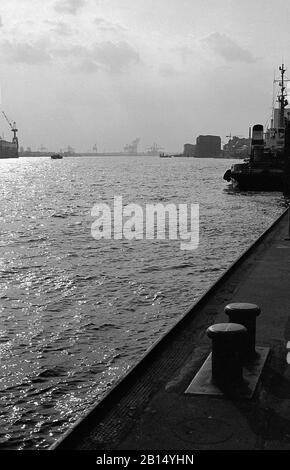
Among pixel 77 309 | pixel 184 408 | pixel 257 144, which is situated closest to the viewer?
pixel 184 408

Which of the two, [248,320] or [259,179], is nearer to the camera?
[248,320]

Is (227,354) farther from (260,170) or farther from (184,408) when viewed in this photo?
(260,170)

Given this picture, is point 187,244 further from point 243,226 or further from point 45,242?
point 243,226

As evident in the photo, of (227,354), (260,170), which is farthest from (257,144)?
(227,354)

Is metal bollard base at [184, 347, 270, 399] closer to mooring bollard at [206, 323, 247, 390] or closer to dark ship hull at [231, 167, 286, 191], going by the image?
mooring bollard at [206, 323, 247, 390]

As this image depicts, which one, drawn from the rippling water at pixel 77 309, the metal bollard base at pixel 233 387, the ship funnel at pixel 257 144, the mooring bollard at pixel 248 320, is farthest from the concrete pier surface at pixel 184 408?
the ship funnel at pixel 257 144

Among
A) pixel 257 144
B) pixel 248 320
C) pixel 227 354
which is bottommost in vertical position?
pixel 227 354

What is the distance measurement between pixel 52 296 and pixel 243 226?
17.7 metres

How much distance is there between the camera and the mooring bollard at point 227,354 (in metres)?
5.08

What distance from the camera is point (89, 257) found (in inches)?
715

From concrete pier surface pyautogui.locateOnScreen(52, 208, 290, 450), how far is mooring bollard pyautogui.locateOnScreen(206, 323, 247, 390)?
256mm

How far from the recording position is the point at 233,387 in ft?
16.9

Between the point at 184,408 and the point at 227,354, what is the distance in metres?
0.72
